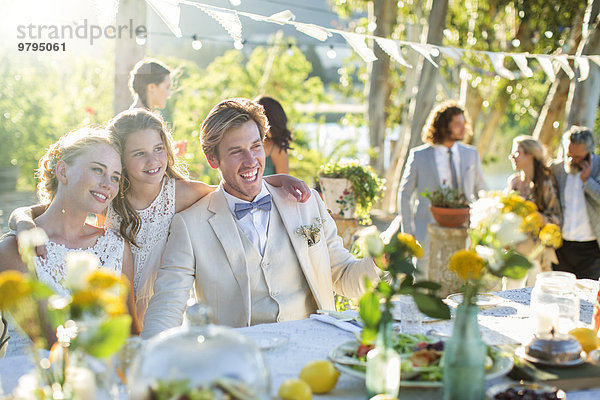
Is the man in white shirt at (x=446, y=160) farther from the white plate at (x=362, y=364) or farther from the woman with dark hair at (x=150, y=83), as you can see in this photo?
the white plate at (x=362, y=364)

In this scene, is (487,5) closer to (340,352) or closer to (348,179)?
(348,179)

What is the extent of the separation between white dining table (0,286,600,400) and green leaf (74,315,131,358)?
0.56 m

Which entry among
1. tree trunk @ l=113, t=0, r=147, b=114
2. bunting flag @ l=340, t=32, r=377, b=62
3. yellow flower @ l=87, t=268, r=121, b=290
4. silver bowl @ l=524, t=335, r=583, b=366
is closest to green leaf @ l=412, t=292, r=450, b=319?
silver bowl @ l=524, t=335, r=583, b=366

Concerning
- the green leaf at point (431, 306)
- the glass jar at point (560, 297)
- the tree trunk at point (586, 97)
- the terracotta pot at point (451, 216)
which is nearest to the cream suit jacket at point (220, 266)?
the glass jar at point (560, 297)

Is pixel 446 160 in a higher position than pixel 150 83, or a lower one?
lower

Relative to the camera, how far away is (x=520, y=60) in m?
4.56

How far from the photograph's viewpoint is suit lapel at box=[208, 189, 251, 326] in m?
2.67

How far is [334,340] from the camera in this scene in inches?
81.1

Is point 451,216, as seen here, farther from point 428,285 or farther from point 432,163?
point 428,285

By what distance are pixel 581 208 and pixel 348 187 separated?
2.05 metres

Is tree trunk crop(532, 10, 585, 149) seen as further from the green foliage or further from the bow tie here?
the bow tie

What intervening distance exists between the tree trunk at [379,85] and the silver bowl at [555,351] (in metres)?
7.32

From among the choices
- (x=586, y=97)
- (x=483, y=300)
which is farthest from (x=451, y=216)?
(x=483, y=300)

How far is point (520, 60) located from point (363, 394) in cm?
362
